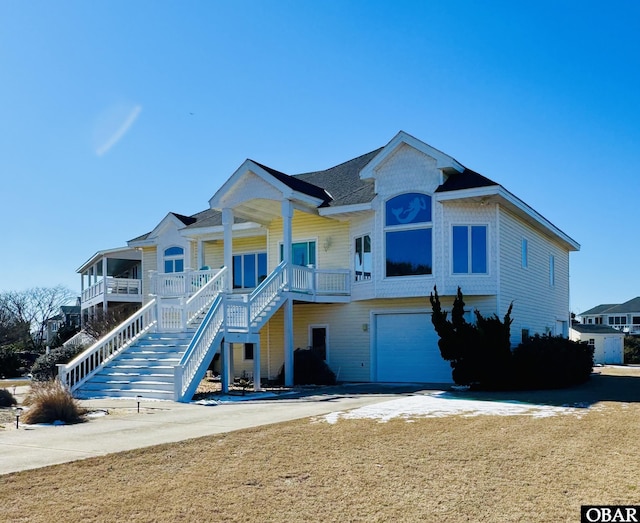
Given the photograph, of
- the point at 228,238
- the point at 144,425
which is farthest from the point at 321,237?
the point at 144,425

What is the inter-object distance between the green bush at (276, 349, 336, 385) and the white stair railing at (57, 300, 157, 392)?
4.96 m

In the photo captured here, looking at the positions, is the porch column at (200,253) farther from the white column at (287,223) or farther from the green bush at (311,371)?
the green bush at (311,371)

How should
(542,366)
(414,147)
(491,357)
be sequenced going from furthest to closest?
(414,147) → (542,366) → (491,357)

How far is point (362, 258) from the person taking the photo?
80.8ft

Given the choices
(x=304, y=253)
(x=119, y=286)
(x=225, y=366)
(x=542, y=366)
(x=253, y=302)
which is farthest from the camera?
(x=119, y=286)

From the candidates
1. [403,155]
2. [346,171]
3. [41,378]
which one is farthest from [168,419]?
[346,171]

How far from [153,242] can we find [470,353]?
18904mm

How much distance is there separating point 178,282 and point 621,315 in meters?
68.2

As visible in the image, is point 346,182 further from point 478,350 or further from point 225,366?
point 225,366

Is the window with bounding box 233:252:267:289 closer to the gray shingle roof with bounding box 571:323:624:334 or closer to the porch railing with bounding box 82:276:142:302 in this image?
the porch railing with bounding box 82:276:142:302

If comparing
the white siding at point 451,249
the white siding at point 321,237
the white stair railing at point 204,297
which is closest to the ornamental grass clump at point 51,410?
the white stair railing at point 204,297

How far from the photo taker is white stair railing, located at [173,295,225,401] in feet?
54.7

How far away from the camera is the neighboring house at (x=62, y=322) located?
46737 millimetres

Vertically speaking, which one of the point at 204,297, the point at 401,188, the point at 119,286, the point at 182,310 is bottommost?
the point at 182,310
